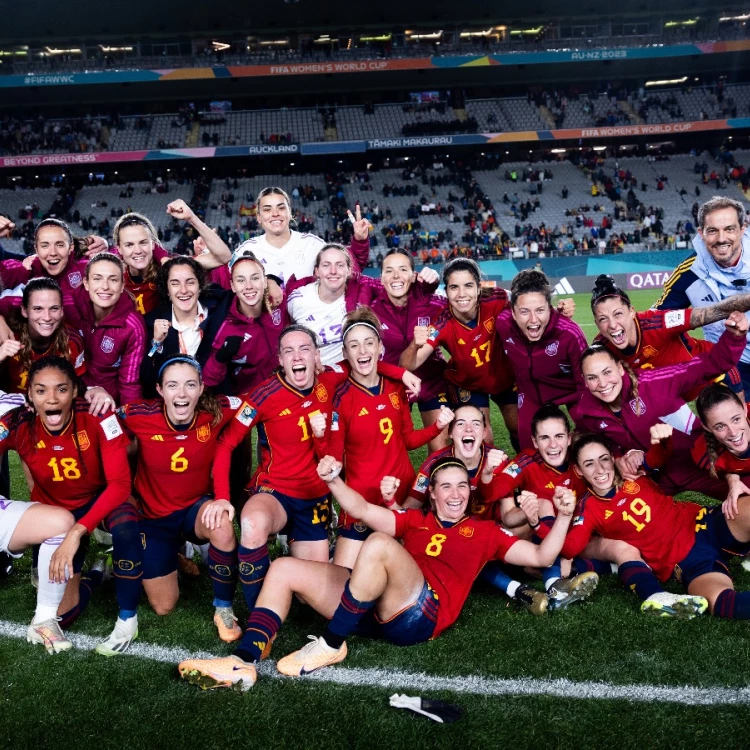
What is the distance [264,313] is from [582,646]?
2.95 meters

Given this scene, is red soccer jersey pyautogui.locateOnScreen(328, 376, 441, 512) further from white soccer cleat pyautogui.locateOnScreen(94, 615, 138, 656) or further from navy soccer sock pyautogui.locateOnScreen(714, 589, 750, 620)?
navy soccer sock pyautogui.locateOnScreen(714, 589, 750, 620)

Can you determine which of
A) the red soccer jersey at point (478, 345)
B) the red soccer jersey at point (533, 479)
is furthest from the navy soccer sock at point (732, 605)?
the red soccer jersey at point (478, 345)

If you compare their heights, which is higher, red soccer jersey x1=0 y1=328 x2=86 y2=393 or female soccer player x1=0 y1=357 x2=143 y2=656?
red soccer jersey x1=0 y1=328 x2=86 y2=393

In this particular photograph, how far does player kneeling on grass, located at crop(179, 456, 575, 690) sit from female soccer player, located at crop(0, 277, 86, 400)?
2070 millimetres

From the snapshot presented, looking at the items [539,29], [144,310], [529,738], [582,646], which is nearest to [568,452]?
[582,646]

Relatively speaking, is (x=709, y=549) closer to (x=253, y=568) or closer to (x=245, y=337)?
(x=253, y=568)

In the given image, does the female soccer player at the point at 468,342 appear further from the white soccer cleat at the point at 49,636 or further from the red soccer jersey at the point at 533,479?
the white soccer cleat at the point at 49,636

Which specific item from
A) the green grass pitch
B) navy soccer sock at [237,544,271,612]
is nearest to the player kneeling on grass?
the green grass pitch

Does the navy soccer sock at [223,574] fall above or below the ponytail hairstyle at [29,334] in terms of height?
below

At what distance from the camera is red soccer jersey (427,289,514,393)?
5410 mm

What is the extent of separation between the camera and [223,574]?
3.91 meters

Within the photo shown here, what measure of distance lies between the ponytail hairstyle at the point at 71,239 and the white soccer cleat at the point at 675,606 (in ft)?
14.6

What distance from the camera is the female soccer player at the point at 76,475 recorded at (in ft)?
12.6

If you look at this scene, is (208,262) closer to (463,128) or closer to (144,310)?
(144,310)
